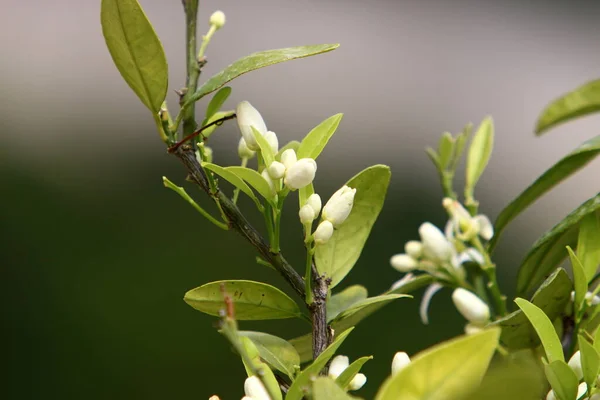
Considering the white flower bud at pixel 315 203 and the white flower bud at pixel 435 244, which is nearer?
the white flower bud at pixel 315 203

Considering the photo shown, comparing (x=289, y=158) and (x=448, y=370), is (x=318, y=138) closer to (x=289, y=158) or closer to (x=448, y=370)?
(x=289, y=158)

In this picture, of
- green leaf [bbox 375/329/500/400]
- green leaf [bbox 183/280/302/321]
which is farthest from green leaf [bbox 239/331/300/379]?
green leaf [bbox 375/329/500/400]

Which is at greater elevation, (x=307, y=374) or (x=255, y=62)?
(x=255, y=62)

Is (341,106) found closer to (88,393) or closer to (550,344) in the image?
(88,393)

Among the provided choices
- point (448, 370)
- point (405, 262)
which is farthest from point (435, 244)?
point (448, 370)

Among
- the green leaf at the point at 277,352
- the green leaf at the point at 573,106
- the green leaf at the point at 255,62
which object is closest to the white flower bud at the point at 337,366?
the green leaf at the point at 277,352

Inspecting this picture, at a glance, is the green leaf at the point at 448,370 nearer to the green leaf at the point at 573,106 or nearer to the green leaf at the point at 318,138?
the green leaf at the point at 318,138
